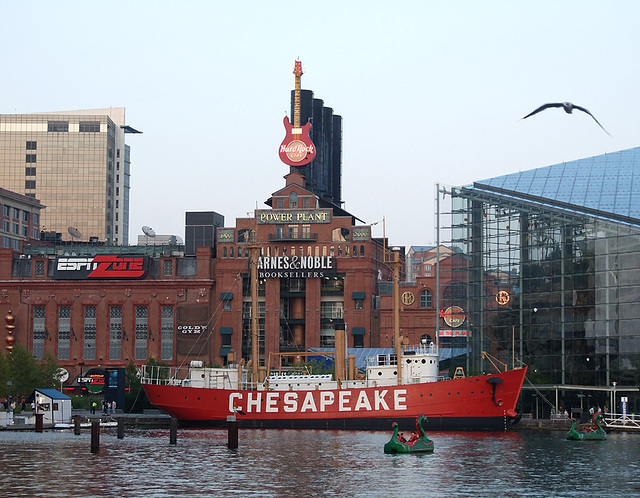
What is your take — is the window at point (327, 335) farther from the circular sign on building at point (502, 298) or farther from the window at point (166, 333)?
the circular sign on building at point (502, 298)

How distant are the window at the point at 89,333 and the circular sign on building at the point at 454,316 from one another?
162 ft

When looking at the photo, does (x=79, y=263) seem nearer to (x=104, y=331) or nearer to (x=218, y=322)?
(x=104, y=331)

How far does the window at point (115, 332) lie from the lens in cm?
13538

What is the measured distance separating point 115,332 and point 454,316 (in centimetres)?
5065

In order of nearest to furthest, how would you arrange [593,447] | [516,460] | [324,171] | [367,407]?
[516,460]
[593,447]
[367,407]
[324,171]

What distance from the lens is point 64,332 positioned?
137 m

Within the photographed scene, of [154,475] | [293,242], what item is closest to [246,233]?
[293,242]

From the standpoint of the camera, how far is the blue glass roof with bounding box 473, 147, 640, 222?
9344 centimetres

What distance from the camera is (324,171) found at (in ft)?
500

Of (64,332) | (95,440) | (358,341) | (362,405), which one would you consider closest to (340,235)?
(358,341)

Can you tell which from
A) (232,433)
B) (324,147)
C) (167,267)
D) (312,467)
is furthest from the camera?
(324,147)

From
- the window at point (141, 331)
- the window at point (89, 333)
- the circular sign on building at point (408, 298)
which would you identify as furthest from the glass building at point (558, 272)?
the window at point (89, 333)

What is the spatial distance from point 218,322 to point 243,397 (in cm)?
4494

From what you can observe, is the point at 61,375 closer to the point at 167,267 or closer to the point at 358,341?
the point at 167,267
